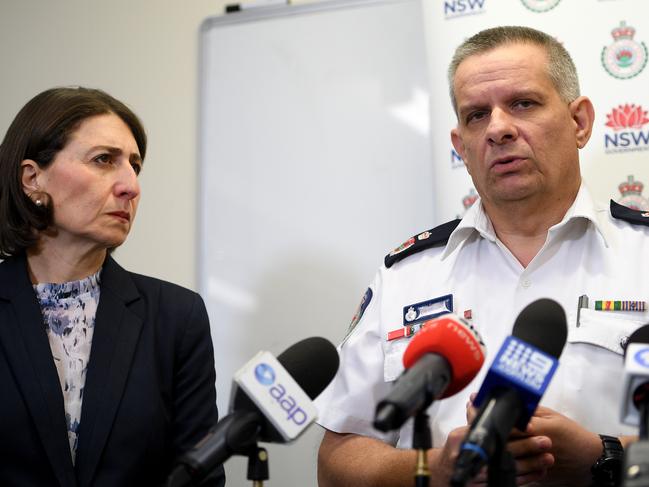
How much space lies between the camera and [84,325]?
1.97 m

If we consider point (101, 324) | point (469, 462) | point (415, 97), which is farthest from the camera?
point (415, 97)

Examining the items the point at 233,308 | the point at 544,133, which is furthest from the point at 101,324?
the point at 544,133

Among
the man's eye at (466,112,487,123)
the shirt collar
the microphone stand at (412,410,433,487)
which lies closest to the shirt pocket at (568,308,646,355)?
the shirt collar

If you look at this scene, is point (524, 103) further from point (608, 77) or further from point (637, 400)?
point (637, 400)

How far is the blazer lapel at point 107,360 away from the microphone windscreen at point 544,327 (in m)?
1.09

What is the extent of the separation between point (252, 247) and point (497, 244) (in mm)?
1216

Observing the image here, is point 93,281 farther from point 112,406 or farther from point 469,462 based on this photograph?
point 469,462

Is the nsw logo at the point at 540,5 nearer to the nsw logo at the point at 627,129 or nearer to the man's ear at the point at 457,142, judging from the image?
the nsw logo at the point at 627,129

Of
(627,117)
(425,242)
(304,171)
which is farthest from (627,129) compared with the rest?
(304,171)

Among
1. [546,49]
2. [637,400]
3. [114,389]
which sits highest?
[546,49]

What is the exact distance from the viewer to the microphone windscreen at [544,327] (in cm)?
108

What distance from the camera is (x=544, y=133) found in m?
1.78

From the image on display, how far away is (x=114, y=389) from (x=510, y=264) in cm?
98

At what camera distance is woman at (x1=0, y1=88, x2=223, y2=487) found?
178cm
